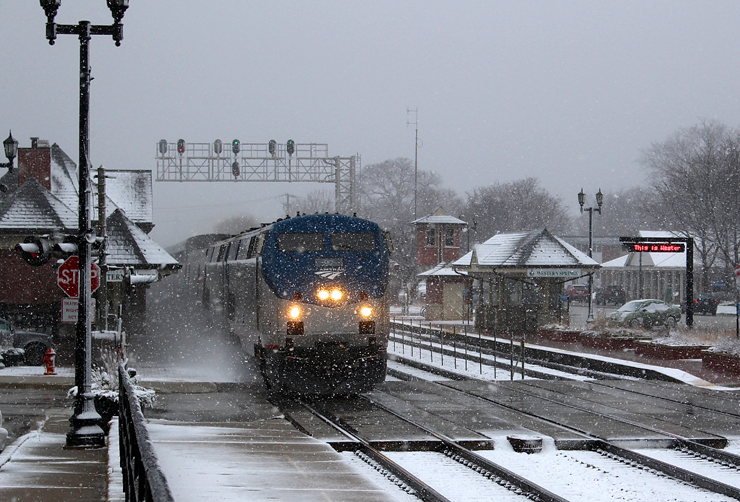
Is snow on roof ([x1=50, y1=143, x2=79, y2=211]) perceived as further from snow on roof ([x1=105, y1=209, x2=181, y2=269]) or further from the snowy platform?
the snowy platform

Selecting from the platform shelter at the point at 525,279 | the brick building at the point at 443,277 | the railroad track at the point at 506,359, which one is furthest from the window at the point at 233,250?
the brick building at the point at 443,277

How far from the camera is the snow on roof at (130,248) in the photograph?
33375 mm

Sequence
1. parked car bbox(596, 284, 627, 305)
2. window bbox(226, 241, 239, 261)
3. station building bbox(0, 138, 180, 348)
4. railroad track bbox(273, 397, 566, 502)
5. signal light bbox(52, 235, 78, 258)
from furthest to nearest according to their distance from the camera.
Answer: parked car bbox(596, 284, 627, 305) < station building bbox(0, 138, 180, 348) < window bbox(226, 241, 239, 261) < signal light bbox(52, 235, 78, 258) < railroad track bbox(273, 397, 566, 502)

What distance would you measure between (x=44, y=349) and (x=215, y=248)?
620 centimetres

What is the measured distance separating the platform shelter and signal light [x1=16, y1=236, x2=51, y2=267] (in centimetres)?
2389

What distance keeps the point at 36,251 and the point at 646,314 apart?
29387mm

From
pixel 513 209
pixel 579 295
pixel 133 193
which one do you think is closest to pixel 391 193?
pixel 513 209

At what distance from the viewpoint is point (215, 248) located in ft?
87.5

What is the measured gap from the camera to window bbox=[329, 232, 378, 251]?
1778cm

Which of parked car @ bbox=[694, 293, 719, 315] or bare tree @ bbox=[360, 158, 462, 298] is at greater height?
bare tree @ bbox=[360, 158, 462, 298]

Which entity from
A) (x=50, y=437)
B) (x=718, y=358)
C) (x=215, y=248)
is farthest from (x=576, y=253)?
(x=50, y=437)

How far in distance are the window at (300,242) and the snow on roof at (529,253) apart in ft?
61.3

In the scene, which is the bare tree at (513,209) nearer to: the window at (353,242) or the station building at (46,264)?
the station building at (46,264)

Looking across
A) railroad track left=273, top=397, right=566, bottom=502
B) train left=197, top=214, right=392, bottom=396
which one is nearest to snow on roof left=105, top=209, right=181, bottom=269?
train left=197, top=214, right=392, bottom=396
